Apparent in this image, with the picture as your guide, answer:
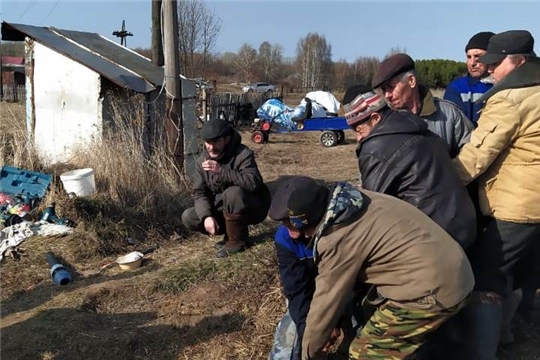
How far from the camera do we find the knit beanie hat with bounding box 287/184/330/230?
7.45 feet

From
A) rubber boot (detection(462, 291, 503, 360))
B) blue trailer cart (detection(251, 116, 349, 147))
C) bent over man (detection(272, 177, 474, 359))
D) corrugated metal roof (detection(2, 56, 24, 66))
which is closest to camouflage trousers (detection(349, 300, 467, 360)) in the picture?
bent over man (detection(272, 177, 474, 359))

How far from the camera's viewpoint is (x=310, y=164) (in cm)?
1213

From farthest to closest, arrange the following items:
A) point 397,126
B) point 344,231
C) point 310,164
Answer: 1. point 310,164
2. point 397,126
3. point 344,231

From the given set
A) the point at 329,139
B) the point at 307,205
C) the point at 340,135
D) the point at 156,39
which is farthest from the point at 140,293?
the point at 340,135

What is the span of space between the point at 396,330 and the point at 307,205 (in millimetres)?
696

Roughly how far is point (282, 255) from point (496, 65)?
153 cm

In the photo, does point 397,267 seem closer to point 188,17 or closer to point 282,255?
point 282,255

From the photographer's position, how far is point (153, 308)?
12.9 ft

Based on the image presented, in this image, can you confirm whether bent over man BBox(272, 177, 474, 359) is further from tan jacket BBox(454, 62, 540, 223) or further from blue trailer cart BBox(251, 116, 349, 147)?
blue trailer cart BBox(251, 116, 349, 147)

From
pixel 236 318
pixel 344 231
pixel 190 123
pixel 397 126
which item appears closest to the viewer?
pixel 344 231

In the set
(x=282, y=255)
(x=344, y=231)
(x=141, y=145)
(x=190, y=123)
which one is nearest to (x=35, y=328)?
(x=282, y=255)

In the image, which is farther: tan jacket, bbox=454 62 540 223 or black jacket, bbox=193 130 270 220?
black jacket, bbox=193 130 270 220

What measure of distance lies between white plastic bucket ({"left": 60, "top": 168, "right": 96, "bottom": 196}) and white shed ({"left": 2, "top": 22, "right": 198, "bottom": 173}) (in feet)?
5.90

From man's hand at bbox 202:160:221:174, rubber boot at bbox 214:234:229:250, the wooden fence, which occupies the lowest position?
rubber boot at bbox 214:234:229:250
